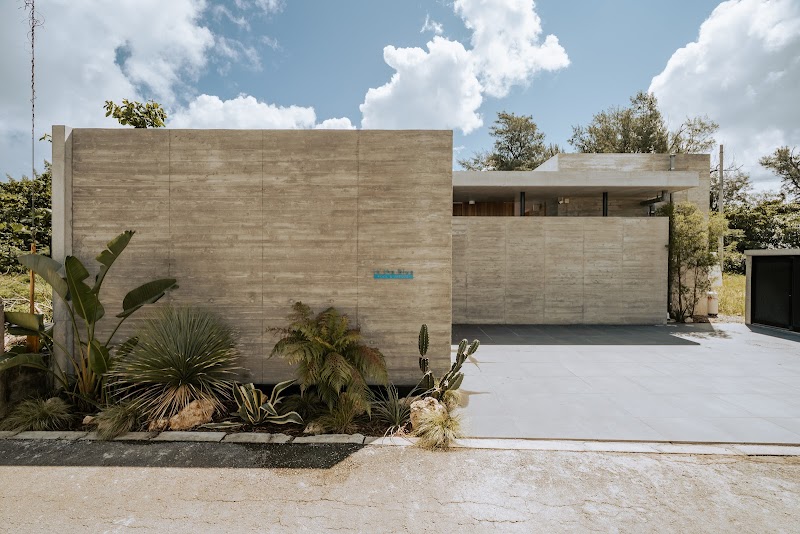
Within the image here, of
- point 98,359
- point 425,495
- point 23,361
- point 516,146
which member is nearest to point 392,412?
point 425,495

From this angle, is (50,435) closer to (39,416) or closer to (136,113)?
(39,416)

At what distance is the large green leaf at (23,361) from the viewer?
4.48m

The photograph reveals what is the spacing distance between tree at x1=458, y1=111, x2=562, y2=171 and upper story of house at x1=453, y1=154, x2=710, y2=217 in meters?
15.4

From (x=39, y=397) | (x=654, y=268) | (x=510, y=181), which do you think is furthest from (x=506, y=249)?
(x=39, y=397)

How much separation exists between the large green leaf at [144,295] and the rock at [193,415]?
1462mm

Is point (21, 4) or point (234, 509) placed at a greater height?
point (21, 4)

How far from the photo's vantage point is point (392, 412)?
4.67 metres

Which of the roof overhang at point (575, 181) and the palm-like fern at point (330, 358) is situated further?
the roof overhang at point (575, 181)

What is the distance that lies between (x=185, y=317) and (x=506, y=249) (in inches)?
349

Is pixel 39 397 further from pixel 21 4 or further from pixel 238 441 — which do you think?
pixel 21 4

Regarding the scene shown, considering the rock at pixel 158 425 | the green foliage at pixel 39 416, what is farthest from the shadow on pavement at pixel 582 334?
the green foliage at pixel 39 416

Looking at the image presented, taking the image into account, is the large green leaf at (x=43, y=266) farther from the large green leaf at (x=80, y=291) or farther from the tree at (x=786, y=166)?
the tree at (x=786, y=166)

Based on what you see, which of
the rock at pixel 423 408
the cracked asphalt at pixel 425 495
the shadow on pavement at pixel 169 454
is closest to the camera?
the cracked asphalt at pixel 425 495

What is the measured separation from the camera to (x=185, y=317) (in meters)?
4.91
